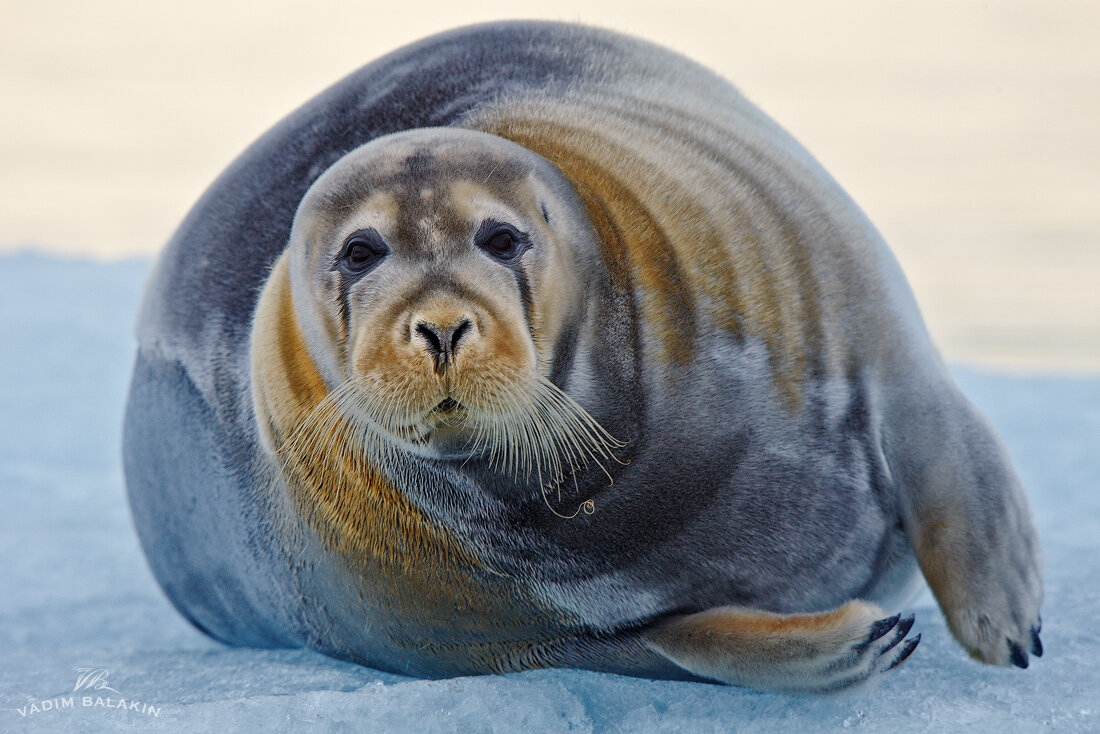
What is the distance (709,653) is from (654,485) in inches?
14.4

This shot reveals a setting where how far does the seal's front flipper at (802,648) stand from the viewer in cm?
247

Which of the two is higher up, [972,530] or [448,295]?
[448,295]

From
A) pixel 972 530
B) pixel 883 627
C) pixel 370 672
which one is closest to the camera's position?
pixel 883 627

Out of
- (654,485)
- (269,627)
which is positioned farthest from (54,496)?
(654,485)

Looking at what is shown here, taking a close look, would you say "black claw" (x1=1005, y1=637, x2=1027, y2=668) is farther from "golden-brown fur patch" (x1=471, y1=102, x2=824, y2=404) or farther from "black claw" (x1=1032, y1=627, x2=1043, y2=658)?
"golden-brown fur patch" (x1=471, y1=102, x2=824, y2=404)

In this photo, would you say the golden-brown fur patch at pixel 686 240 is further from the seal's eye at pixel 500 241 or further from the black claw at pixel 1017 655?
the black claw at pixel 1017 655

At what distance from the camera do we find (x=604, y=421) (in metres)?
2.67

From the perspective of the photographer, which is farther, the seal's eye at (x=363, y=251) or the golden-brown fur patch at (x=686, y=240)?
the golden-brown fur patch at (x=686, y=240)

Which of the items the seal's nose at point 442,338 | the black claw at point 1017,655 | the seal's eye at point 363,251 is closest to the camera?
the seal's nose at point 442,338

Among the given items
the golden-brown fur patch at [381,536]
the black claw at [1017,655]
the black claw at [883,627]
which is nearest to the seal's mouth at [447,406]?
the golden-brown fur patch at [381,536]

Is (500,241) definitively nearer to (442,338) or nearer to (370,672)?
(442,338)

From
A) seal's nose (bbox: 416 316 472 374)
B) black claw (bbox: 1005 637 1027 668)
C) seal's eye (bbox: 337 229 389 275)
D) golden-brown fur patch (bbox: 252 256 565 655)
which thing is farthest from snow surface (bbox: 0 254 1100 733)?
seal's eye (bbox: 337 229 389 275)

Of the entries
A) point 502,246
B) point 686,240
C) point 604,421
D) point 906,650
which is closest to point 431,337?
point 502,246

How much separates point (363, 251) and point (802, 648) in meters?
1.17
